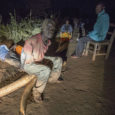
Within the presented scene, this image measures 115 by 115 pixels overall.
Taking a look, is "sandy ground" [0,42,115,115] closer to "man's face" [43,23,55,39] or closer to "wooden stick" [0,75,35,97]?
"wooden stick" [0,75,35,97]

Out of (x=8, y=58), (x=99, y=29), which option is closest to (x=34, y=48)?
(x=8, y=58)

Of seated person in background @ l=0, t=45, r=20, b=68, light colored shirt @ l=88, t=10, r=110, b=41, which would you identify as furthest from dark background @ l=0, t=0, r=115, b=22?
seated person in background @ l=0, t=45, r=20, b=68

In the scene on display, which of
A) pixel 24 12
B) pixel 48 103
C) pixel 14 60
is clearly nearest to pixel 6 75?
pixel 14 60

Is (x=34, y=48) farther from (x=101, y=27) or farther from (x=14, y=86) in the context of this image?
(x=101, y=27)

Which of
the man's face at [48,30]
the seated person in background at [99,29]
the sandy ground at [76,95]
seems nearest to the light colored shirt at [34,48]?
the man's face at [48,30]

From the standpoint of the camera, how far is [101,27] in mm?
4078

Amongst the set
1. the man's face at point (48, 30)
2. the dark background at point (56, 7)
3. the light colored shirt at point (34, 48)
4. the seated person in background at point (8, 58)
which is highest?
the dark background at point (56, 7)

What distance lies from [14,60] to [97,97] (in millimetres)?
2221

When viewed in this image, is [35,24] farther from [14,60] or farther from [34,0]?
[34,0]

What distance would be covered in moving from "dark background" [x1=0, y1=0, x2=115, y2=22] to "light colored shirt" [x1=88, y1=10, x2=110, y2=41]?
4.29 m

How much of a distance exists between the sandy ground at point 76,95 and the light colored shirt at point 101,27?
97cm

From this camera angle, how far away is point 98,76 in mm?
3547

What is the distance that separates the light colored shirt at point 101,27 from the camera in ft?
13.0

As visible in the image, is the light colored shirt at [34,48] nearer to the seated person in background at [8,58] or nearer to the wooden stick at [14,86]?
the wooden stick at [14,86]
